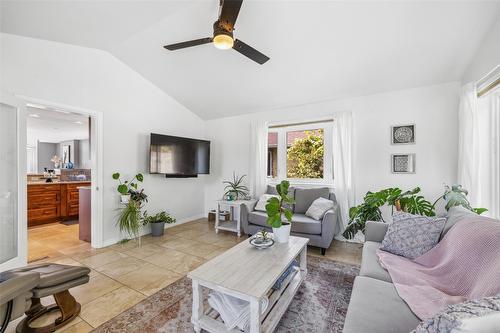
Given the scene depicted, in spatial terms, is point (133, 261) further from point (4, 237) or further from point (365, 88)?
point (365, 88)

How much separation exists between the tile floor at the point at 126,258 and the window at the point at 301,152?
1.24m

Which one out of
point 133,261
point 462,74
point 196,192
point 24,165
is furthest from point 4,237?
point 462,74

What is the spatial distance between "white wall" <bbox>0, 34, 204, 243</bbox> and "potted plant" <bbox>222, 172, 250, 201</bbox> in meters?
0.88

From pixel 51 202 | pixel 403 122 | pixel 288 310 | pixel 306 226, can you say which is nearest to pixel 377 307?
pixel 288 310

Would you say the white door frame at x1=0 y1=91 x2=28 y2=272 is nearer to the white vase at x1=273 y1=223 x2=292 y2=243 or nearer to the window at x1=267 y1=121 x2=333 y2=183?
the white vase at x1=273 y1=223 x2=292 y2=243

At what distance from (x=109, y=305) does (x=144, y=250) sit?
1227 mm

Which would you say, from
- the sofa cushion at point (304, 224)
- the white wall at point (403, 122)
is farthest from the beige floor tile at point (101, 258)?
the white wall at point (403, 122)

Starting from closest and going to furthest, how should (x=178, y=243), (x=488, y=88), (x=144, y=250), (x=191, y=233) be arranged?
(x=488, y=88)
(x=144, y=250)
(x=178, y=243)
(x=191, y=233)

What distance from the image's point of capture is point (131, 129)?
11.6 feet

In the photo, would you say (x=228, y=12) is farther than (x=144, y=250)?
No

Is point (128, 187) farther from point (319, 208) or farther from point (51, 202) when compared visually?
point (319, 208)

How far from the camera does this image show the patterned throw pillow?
5.73 feet

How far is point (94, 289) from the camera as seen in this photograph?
6.87 feet

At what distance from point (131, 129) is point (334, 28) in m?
3.23
